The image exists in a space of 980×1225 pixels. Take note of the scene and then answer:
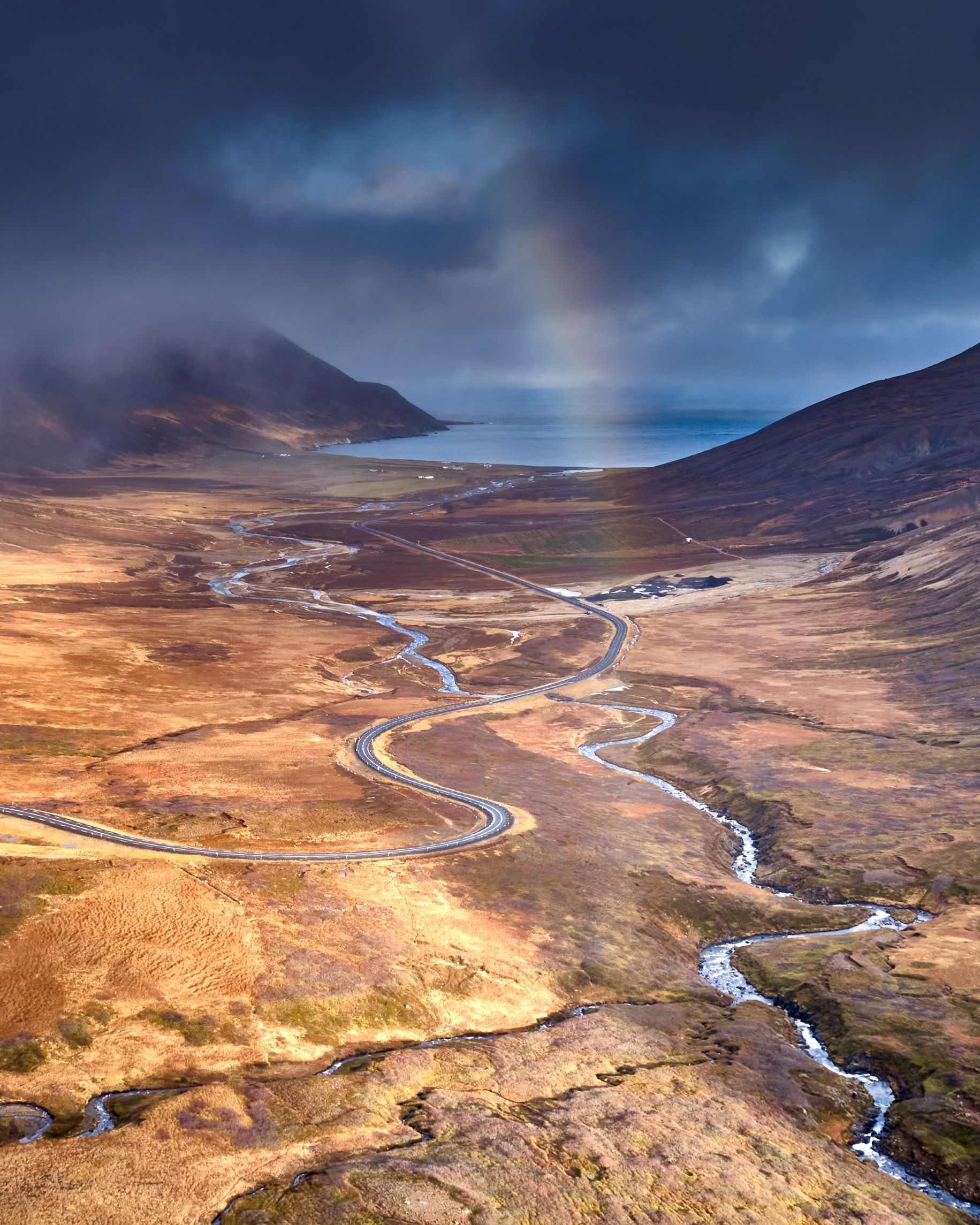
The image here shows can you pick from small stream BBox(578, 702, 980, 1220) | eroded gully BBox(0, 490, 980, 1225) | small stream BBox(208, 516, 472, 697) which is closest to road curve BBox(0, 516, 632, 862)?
eroded gully BBox(0, 490, 980, 1225)

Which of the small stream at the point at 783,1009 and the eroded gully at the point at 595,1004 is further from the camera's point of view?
the small stream at the point at 783,1009

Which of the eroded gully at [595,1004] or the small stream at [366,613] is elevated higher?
the small stream at [366,613]

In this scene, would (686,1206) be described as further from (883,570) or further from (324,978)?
(883,570)

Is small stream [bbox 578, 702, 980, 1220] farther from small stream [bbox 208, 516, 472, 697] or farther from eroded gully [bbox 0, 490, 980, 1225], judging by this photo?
small stream [bbox 208, 516, 472, 697]

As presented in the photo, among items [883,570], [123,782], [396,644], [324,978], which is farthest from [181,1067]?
[883,570]

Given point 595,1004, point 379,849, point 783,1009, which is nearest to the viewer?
point 595,1004

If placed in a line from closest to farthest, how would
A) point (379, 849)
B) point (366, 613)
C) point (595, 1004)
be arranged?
point (595, 1004), point (379, 849), point (366, 613)

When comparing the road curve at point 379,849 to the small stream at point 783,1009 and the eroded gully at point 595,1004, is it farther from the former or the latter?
the small stream at point 783,1009

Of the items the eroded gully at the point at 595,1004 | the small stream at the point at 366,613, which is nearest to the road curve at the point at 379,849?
the eroded gully at the point at 595,1004

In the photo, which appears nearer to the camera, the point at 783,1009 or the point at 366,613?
the point at 783,1009

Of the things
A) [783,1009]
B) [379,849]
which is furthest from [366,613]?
[783,1009]

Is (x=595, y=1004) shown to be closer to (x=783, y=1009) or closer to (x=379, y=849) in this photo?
(x=783, y=1009)
